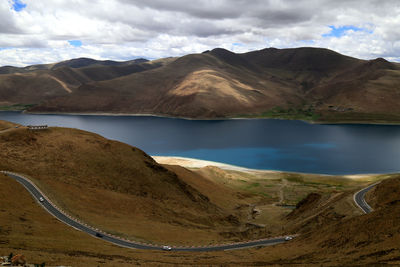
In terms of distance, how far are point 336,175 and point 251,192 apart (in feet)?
124

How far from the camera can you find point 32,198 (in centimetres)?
5294

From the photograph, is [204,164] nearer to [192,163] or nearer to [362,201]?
[192,163]

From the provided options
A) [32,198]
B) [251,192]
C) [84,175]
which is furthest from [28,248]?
[251,192]

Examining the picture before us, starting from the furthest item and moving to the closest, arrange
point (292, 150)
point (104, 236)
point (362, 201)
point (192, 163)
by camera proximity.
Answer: point (292, 150)
point (192, 163)
point (362, 201)
point (104, 236)

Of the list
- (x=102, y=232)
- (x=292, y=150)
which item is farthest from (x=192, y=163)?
(x=102, y=232)

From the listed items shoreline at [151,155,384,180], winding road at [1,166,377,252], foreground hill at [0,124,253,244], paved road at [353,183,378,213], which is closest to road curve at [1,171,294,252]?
winding road at [1,166,377,252]

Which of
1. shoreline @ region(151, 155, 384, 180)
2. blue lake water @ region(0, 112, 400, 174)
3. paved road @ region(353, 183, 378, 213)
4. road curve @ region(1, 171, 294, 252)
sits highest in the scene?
blue lake water @ region(0, 112, 400, 174)

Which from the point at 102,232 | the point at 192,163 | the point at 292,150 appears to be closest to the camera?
the point at 102,232

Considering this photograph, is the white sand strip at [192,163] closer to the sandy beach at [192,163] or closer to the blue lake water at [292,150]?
the sandy beach at [192,163]

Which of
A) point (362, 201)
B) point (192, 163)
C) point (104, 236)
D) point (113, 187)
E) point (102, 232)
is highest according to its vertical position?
point (192, 163)

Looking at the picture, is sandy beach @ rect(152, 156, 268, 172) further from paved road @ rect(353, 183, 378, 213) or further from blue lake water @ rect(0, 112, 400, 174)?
paved road @ rect(353, 183, 378, 213)

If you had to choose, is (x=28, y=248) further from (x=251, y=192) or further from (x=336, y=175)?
(x=336, y=175)

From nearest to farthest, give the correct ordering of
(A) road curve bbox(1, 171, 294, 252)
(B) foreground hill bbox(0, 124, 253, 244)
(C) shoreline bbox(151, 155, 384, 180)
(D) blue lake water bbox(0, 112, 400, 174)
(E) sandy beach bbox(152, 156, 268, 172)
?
1. (A) road curve bbox(1, 171, 294, 252)
2. (B) foreground hill bbox(0, 124, 253, 244)
3. (C) shoreline bbox(151, 155, 384, 180)
4. (E) sandy beach bbox(152, 156, 268, 172)
5. (D) blue lake water bbox(0, 112, 400, 174)

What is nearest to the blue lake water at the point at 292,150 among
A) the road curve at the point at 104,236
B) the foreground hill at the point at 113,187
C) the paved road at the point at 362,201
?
the paved road at the point at 362,201
